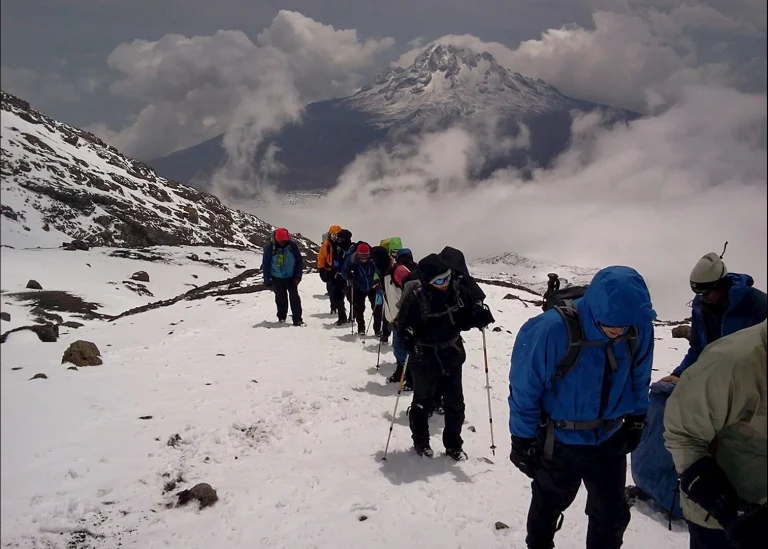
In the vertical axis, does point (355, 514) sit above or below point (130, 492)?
below

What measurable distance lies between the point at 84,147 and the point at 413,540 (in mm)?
9863

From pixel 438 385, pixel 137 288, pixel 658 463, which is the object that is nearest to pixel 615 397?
pixel 658 463

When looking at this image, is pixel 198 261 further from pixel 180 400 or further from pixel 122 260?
pixel 180 400

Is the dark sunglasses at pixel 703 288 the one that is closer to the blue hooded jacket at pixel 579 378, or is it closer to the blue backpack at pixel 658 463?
the blue backpack at pixel 658 463

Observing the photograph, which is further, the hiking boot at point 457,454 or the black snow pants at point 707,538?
the hiking boot at point 457,454

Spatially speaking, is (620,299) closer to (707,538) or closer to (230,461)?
(707,538)

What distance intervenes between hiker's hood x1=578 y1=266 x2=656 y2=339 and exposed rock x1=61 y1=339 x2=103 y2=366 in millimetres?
9192

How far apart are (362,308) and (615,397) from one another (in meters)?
10.6

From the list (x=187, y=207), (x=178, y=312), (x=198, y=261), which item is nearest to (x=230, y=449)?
(x=178, y=312)

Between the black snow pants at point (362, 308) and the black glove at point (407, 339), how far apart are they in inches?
250

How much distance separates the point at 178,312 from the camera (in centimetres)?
1769

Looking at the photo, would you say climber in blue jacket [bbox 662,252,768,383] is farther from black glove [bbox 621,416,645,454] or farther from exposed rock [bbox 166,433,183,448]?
exposed rock [bbox 166,433,183,448]

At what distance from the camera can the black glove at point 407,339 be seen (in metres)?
6.63

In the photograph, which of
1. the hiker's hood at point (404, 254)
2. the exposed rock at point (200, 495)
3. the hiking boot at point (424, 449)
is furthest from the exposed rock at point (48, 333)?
the hiking boot at point (424, 449)
